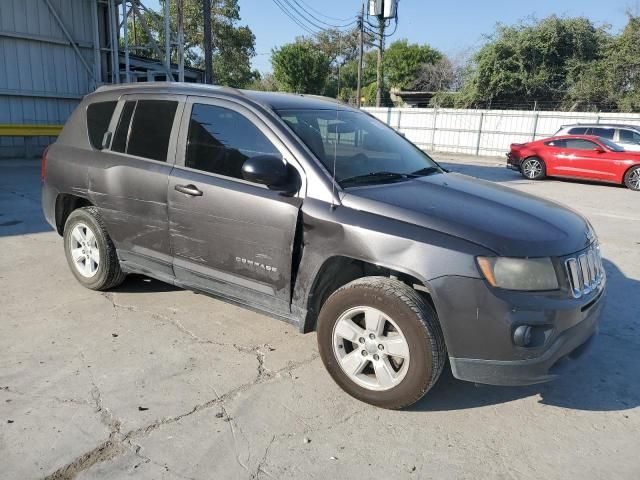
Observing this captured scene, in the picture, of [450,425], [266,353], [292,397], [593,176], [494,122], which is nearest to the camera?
[450,425]

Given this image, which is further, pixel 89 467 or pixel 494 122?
pixel 494 122

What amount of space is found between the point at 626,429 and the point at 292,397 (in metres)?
1.94

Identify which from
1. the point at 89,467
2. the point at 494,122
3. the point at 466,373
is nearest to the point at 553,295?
the point at 466,373

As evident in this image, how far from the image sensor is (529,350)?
276 cm

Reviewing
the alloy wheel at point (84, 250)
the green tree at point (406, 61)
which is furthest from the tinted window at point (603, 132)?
the green tree at point (406, 61)

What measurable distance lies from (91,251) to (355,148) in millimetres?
2611

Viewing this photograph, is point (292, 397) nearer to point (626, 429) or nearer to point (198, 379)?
point (198, 379)

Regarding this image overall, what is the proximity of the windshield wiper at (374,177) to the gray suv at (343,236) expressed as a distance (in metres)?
0.02

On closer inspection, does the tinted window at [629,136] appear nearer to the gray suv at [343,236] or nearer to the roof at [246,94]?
the gray suv at [343,236]

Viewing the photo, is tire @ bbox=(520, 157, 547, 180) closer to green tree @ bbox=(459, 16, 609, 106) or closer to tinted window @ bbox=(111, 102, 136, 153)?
tinted window @ bbox=(111, 102, 136, 153)

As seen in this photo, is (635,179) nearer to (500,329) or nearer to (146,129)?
(500,329)

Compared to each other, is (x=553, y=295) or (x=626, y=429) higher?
(x=553, y=295)

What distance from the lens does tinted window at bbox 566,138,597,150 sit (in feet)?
47.8

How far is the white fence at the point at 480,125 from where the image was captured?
22570mm
